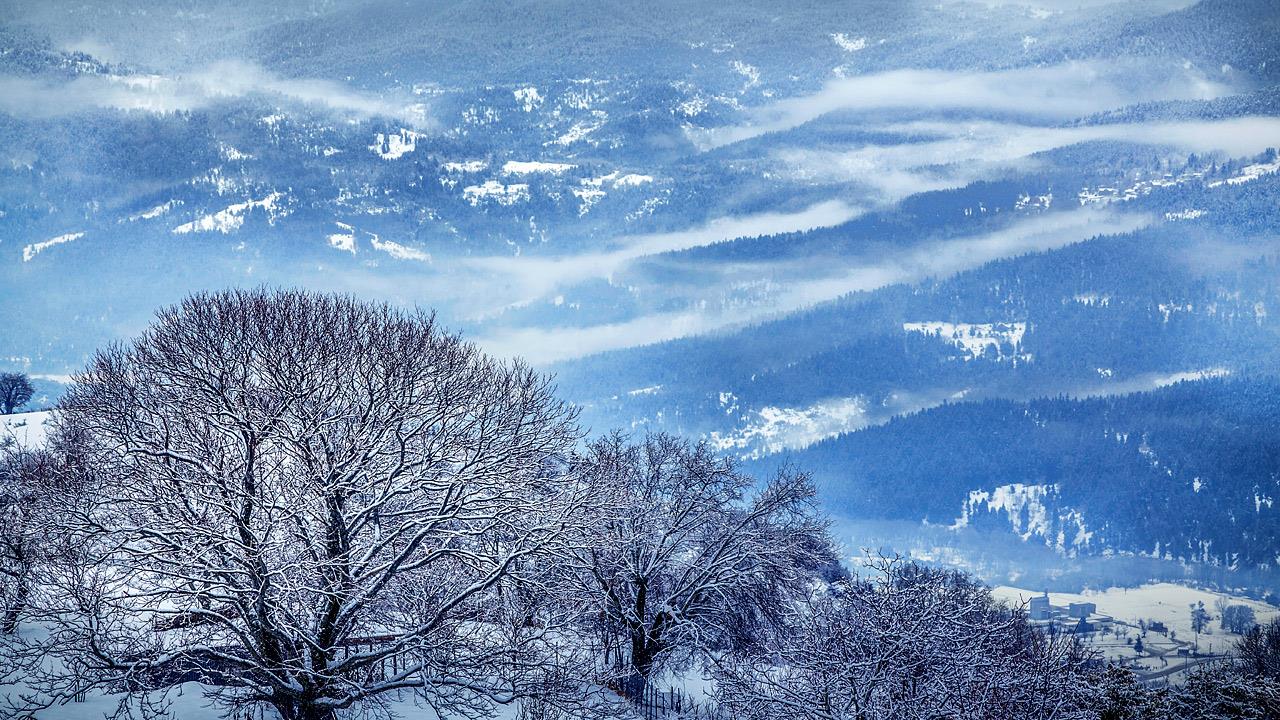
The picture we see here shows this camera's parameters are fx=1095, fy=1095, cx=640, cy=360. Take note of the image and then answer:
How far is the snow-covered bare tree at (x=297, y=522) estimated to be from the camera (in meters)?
27.9

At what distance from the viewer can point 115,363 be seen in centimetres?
3638

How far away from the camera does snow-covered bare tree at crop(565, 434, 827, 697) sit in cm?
4303

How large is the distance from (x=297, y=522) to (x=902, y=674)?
1670 cm

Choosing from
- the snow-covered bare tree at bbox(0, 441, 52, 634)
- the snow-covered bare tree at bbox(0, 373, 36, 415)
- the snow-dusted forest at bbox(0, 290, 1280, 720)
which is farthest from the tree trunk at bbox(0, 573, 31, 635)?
the snow-covered bare tree at bbox(0, 373, 36, 415)

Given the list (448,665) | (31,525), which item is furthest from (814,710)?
(31,525)

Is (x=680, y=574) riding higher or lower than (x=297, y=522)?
higher

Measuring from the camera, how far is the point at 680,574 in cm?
4491

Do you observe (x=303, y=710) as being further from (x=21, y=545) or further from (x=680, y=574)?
(x=680, y=574)

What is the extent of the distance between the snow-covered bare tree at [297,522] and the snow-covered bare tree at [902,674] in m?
7.44

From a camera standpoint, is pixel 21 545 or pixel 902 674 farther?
pixel 21 545

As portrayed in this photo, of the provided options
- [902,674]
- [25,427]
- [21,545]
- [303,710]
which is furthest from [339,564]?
[25,427]

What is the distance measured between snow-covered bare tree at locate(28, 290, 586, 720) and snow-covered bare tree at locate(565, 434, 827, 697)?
30.2ft

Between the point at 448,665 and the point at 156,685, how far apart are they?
8057mm

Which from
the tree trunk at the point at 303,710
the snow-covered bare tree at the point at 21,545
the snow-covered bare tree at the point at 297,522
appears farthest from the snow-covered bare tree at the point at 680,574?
the snow-covered bare tree at the point at 21,545
